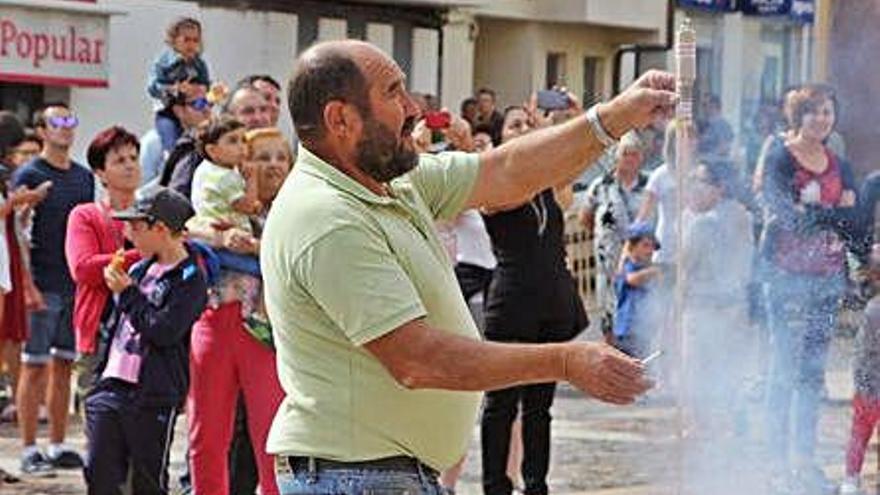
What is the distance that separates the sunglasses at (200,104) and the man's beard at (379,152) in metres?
6.75

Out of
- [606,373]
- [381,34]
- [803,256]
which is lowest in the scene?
[803,256]

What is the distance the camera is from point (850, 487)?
9516mm

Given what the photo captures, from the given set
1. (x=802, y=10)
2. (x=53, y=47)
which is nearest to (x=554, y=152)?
(x=802, y=10)

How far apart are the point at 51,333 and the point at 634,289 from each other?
10.2ft

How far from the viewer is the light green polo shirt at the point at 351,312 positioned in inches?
170

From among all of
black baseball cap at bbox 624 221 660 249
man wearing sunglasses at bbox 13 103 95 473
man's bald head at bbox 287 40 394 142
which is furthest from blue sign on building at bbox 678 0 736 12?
man's bald head at bbox 287 40 394 142

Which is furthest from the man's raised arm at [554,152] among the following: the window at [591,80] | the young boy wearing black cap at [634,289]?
the window at [591,80]

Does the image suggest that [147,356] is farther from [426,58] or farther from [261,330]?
[426,58]

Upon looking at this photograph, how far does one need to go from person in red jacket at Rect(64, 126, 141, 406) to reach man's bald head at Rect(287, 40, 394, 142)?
3.36m

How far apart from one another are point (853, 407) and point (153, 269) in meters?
3.79

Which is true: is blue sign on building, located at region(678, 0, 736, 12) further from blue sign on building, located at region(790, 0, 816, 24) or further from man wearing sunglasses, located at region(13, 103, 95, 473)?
man wearing sunglasses, located at region(13, 103, 95, 473)

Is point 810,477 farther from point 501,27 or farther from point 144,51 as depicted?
point 501,27

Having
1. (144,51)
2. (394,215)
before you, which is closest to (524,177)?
(394,215)

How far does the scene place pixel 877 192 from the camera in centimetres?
959
